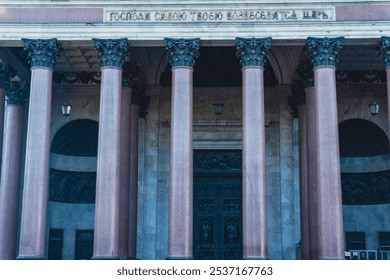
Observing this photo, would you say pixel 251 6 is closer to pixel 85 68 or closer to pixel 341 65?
pixel 341 65

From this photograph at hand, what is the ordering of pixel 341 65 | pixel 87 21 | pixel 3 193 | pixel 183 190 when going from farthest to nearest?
1. pixel 341 65
2. pixel 3 193
3. pixel 87 21
4. pixel 183 190

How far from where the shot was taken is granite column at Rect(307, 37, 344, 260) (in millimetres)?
22844

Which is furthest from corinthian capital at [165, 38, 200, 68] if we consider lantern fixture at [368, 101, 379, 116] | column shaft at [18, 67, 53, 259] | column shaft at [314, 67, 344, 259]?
lantern fixture at [368, 101, 379, 116]

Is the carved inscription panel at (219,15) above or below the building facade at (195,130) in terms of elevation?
above

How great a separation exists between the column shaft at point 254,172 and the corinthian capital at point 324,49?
82.6 inches

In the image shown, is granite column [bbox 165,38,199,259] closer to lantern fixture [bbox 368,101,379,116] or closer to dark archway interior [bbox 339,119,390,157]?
lantern fixture [bbox 368,101,379,116]

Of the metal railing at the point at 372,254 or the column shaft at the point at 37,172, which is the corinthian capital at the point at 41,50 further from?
the metal railing at the point at 372,254

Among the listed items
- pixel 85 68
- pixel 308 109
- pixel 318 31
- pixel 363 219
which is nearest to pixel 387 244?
pixel 363 219

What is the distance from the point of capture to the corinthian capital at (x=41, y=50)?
24578mm

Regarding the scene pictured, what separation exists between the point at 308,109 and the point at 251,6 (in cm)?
541

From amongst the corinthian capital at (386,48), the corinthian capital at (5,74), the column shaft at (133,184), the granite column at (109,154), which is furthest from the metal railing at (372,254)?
the corinthian capital at (5,74)

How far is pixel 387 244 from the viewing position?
99.0 feet

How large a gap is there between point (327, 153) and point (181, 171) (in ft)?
17.3

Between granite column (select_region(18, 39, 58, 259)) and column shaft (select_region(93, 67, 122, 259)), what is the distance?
1.99 m
